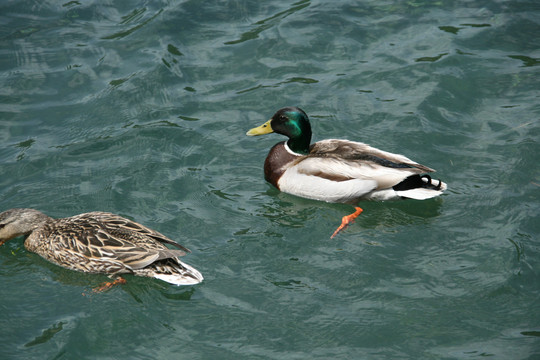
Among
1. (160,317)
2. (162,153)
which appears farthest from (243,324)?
(162,153)

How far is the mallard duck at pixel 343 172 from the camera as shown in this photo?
785 centimetres

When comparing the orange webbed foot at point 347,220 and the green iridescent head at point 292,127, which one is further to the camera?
the green iridescent head at point 292,127

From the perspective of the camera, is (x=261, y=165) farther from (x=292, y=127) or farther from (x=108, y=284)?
(x=108, y=284)

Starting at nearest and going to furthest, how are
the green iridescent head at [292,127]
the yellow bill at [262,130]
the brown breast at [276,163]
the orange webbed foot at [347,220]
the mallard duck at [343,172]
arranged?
the orange webbed foot at [347,220] < the mallard duck at [343,172] < the brown breast at [276,163] < the green iridescent head at [292,127] < the yellow bill at [262,130]

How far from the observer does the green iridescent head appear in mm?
8578

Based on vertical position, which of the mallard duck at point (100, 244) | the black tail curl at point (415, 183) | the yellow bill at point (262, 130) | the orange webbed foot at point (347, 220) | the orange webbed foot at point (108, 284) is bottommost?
the orange webbed foot at point (347, 220)

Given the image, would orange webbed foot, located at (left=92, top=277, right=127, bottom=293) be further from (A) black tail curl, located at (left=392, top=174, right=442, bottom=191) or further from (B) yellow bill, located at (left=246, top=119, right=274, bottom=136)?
(A) black tail curl, located at (left=392, top=174, right=442, bottom=191)

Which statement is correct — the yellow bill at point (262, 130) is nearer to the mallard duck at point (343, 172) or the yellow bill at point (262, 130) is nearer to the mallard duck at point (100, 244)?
the mallard duck at point (343, 172)

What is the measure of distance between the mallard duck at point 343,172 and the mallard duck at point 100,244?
1998 mm

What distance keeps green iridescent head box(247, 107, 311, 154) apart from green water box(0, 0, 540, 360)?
0.43m


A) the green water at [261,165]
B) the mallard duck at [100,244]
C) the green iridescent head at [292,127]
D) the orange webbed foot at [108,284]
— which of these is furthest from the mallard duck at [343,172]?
the orange webbed foot at [108,284]

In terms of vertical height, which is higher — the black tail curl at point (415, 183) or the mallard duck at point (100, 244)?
the mallard duck at point (100, 244)

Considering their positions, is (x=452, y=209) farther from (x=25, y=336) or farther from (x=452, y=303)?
(x=25, y=336)

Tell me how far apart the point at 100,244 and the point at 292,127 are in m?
3.05
